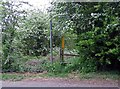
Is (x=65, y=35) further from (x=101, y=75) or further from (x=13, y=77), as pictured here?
(x=13, y=77)

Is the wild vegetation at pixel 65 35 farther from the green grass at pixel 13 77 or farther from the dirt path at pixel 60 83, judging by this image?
the dirt path at pixel 60 83

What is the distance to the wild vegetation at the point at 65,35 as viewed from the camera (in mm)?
3313

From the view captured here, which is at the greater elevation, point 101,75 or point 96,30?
point 96,30

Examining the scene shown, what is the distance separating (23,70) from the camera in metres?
3.82

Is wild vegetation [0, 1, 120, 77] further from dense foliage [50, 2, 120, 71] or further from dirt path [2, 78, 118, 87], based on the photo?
dirt path [2, 78, 118, 87]

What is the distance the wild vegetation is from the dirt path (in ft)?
1.39

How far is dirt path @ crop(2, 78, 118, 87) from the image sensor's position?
3.00 meters

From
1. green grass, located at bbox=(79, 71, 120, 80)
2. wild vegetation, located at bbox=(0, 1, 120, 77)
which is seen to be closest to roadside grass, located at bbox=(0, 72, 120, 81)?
green grass, located at bbox=(79, 71, 120, 80)

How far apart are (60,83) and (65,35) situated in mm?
1200

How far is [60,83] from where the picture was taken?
10.2ft

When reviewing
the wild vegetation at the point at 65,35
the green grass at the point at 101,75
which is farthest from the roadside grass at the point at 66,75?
the wild vegetation at the point at 65,35

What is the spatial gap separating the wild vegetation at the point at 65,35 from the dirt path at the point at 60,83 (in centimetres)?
42

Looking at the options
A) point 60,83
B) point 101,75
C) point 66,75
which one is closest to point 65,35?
point 66,75

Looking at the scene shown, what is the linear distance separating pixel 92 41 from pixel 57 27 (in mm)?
733
